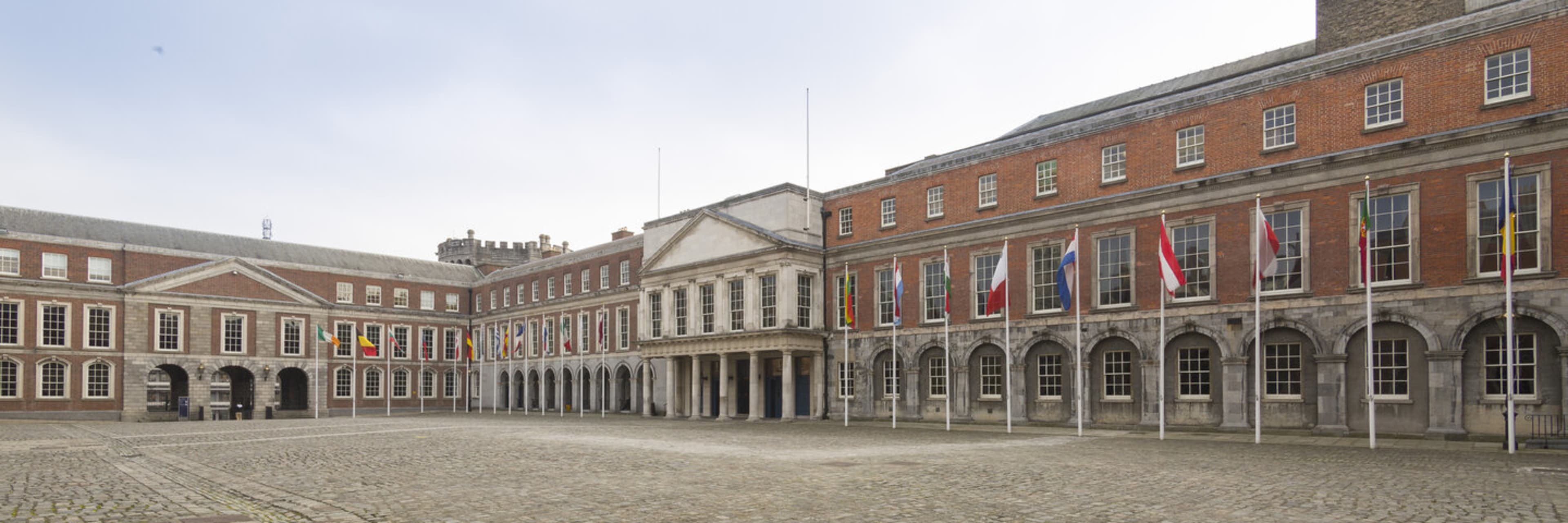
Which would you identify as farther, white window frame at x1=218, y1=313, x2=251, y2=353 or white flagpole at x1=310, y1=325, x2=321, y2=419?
white flagpole at x1=310, y1=325, x2=321, y2=419

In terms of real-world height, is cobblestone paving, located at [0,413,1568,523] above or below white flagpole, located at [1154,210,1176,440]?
below

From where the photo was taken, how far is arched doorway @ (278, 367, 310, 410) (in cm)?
6594

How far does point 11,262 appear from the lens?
52.8m

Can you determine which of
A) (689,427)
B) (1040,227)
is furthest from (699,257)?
(1040,227)

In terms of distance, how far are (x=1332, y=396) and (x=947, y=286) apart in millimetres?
12641

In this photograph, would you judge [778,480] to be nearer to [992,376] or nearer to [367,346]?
[992,376]

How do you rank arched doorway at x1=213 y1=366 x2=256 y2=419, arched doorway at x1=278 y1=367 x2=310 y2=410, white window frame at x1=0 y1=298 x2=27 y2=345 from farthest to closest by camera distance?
1. arched doorway at x1=278 y1=367 x2=310 y2=410
2. arched doorway at x1=213 y1=366 x2=256 y2=419
3. white window frame at x1=0 y1=298 x2=27 y2=345

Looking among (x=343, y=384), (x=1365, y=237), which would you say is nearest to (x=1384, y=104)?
(x=1365, y=237)

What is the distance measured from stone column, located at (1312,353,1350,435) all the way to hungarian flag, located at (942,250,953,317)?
39.4 feet

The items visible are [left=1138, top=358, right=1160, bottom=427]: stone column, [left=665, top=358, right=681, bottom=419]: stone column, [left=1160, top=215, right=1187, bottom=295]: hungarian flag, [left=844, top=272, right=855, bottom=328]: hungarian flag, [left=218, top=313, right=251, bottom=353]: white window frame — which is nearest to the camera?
[left=1160, top=215, right=1187, bottom=295]: hungarian flag

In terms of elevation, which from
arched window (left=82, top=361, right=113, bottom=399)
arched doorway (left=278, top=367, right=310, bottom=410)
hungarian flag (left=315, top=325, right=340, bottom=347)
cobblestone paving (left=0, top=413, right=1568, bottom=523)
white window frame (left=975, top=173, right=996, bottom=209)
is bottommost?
arched doorway (left=278, top=367, right=310, bottom=410)

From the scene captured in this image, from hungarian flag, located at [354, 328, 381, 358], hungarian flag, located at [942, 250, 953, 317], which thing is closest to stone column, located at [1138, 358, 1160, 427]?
hungarian flag, located at [942, 250, 953, 317]

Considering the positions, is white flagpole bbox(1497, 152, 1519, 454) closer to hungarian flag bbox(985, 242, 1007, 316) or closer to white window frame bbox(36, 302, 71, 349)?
hungarian flag bbox(985, 242, 1007, 316)

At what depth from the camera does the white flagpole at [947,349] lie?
35312mm
